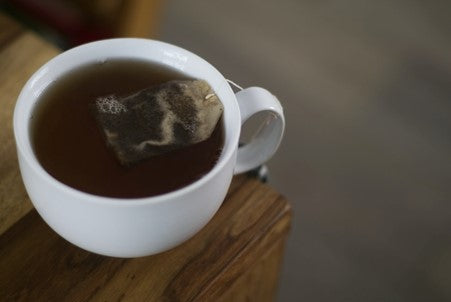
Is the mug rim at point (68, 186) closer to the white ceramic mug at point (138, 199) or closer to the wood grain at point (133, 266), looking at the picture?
the white ceramic mug at point (138, 199)

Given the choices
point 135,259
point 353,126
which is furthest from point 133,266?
point 353,126

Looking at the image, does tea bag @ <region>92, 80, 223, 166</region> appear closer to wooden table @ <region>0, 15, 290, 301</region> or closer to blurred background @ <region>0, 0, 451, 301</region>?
wooden table @ <region>0, 15, 290, 301</region>

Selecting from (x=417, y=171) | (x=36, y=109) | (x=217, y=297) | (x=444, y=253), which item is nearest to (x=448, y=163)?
(x=417, y=171)

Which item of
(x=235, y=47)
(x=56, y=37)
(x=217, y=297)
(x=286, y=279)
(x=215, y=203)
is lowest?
(x=286, y=279)

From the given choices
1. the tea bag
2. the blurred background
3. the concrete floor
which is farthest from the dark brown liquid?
the concrete floor

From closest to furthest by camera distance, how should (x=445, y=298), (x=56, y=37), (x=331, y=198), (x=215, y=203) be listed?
(x=215, y=203), (x=56, y=37), (x=445, y=298), (x=331, y=198)

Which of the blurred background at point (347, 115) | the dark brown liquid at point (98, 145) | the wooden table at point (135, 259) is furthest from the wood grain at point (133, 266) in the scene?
the blurred background at point (347, 115)

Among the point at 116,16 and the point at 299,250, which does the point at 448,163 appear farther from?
the point at 116,16
